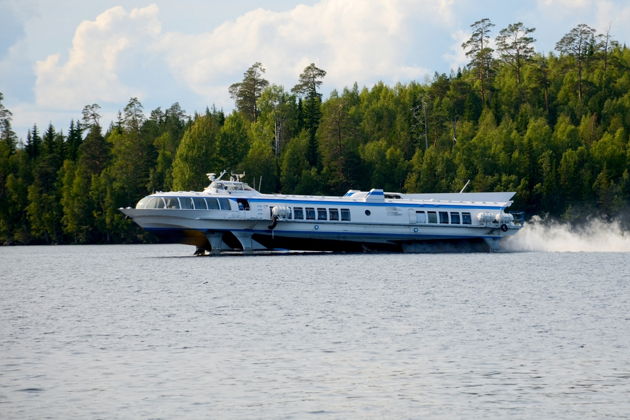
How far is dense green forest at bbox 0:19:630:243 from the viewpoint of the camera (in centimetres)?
13738

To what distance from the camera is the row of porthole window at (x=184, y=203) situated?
6556 centimetres

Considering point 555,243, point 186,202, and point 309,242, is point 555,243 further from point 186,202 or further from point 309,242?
point 186,202

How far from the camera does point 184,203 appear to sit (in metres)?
65.8

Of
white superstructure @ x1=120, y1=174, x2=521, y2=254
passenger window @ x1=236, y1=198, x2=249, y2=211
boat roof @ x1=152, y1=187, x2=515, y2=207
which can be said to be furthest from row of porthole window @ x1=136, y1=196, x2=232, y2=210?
passenger window @ x1=236, y1=198, x2=249, y2=211

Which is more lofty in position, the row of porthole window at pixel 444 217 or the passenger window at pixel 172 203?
the passenger window at pixel 172 203

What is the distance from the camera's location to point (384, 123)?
568 feet

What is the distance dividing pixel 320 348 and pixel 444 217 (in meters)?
47.6

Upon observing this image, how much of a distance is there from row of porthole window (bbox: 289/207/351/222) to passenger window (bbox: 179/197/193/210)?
269 inches

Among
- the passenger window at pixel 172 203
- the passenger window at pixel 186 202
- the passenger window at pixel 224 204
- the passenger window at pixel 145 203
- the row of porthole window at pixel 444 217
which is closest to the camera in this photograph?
the passenger window at pixel 172 203

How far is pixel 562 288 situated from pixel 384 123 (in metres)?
130

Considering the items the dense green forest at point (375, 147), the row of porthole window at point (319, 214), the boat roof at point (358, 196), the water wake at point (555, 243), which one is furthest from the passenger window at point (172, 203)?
the dense green forest at point (375, 147)

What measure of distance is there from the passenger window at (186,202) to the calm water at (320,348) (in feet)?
49.9

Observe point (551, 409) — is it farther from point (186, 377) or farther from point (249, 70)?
point (249, 70)

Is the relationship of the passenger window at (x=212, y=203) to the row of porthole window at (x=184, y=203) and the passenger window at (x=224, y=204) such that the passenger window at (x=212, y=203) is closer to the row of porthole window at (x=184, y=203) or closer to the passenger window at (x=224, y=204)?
the row of porthole window at (x=184, y=203)
